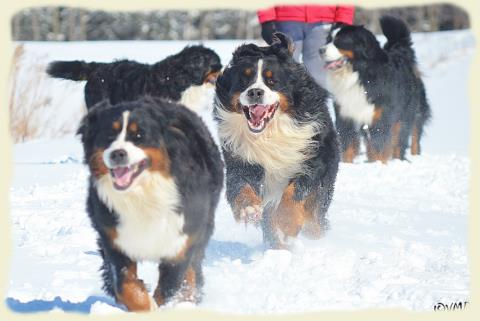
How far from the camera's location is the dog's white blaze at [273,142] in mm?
5562

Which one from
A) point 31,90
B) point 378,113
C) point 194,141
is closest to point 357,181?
point 378,113

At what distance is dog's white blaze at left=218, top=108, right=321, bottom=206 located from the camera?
556cm

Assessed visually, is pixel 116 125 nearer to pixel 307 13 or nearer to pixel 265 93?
pixel 265 93

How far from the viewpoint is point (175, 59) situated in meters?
7.55

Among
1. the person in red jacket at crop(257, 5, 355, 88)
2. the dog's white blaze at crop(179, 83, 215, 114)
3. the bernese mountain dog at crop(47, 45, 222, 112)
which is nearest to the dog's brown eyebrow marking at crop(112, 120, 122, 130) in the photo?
the person in red jacket at crop(257, 5, 355, 88)

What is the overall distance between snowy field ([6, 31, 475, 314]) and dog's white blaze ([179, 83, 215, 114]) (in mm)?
402

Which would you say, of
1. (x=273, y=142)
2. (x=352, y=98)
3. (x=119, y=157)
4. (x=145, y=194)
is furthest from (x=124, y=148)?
(x=352, y=98)

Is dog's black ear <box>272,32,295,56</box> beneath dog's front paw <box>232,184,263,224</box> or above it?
above

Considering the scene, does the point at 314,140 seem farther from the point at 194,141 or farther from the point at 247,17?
the point at 247,17

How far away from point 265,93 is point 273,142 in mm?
445

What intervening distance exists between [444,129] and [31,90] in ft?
20.4

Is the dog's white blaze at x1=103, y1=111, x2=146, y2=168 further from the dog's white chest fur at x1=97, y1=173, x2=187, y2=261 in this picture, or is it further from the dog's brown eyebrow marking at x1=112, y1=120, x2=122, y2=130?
the dog's white chest fur at x1=97, y1=173, x2=187, y2=261

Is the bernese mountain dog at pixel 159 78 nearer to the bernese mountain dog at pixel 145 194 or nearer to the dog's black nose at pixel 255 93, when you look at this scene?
the dog's black nose at pixel 255 93

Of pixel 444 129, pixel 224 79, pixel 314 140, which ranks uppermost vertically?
pixel 224 79
